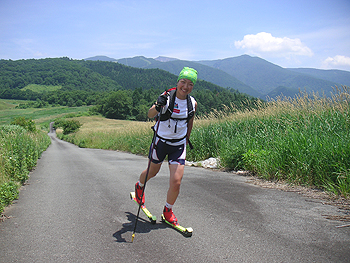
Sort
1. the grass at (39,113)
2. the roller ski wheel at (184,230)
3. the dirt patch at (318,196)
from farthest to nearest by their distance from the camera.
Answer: the grass at (39,113) < the dirt patch at (318,196) < the roller ski wheel at (184,230)

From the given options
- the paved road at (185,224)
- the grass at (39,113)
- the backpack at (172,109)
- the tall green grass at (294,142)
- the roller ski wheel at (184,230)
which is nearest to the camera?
the paved road at (185,224)

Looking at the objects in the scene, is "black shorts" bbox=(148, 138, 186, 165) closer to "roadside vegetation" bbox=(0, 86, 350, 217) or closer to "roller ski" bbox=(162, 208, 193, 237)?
"roller ski" bbox=(162, 208, 193, 237)

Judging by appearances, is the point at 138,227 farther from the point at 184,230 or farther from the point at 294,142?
the point at 294,142

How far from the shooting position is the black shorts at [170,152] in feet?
11.5

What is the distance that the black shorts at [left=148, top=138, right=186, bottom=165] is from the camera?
3.50 metres

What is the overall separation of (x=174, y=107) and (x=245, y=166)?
460 cm

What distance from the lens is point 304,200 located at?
14.3 feet

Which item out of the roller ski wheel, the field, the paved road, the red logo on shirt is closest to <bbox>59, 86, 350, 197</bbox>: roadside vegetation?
the field

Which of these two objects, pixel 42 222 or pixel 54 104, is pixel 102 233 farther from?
pixel 54 104

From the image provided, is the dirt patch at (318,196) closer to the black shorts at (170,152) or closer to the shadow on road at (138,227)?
the black shorts at (170,152)

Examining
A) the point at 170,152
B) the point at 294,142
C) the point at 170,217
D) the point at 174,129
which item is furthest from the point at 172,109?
the point at 294,142

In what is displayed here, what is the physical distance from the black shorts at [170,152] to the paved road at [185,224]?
96 cm

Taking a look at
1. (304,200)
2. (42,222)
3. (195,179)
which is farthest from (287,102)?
(42,222)

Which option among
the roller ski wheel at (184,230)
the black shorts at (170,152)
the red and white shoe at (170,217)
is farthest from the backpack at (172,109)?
the roller ski wheel at (184,230)
